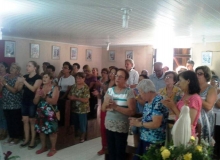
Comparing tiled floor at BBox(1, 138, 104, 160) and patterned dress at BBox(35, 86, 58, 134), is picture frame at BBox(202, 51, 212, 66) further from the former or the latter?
patterned dress at BBox(35, 86, 58, 134)

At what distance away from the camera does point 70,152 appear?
3369mm

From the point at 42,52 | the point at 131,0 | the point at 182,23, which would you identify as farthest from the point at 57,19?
the point at 42,52

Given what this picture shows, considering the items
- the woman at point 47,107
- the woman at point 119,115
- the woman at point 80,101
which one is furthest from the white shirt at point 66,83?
the woman at point 119,115

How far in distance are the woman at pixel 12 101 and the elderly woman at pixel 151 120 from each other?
7.45ft

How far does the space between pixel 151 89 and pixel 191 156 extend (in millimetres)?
724

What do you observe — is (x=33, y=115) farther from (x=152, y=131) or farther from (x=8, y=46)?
(x=8, y=46)

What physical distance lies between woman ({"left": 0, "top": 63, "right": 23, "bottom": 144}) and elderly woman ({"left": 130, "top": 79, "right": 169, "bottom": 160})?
7.45 feet

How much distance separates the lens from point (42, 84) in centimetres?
332

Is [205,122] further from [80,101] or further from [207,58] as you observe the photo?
[207,58]

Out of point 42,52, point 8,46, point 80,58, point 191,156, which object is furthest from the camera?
point 80,58

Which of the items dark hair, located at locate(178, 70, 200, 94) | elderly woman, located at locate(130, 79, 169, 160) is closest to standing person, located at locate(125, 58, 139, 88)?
elderly woman, located at locate(130, 79, 169, 160)

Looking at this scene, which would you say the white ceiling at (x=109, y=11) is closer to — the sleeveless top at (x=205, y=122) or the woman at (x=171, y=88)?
the woman at (x=171, y=88)

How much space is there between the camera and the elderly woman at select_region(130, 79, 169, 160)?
1810mm

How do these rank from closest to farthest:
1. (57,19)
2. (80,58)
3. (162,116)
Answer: (162,116) → (57,19) → (80,58)
